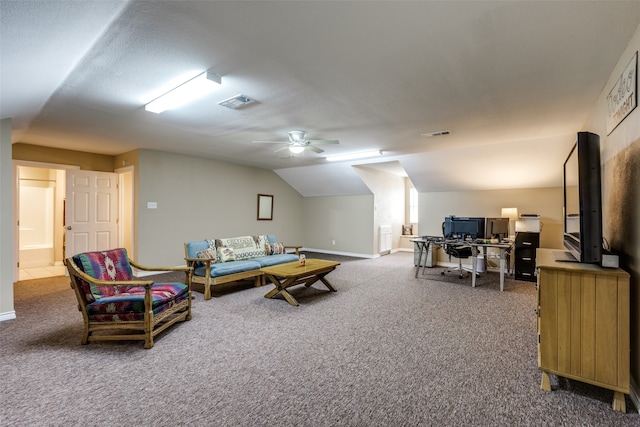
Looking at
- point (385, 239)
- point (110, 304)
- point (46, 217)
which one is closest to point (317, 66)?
point (110, 304)

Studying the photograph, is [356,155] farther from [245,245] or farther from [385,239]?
[385,239]

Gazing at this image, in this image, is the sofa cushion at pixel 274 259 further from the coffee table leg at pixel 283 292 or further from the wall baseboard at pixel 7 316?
the wall baseboard at pixel 7 316

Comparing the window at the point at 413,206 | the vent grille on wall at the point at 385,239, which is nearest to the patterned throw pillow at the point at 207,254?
the vent grille on wall at the point at 385,239

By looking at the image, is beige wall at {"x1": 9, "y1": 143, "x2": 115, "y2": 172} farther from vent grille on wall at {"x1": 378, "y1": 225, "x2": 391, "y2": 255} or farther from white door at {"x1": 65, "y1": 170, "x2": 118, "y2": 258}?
vent grille on wall at {"x1": 378, "y1": 225, "x2": 391, "y2": 255}

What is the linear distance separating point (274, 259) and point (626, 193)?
4.27m

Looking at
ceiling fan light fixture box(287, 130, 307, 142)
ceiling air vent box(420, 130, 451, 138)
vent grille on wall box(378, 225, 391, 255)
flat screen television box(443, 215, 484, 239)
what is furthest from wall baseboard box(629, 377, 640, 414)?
vent grille on wall box(378, 225, 391, 255)

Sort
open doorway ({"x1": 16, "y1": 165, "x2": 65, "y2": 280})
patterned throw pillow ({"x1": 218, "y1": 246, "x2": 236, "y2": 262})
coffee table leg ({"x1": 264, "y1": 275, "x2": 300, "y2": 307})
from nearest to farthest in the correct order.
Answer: coffee table leg ({"x1": 264, "y1": 275, "x2": 300, "y2": 307}) < patterned throw pillow ({"x1": 218, "y1": 246, "x2": 236, "y2": 262}) < open doorway ({"x1": 16, "y1": 165, "x2": 65, "y2": 280})

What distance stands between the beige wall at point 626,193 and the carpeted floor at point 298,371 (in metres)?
0.68

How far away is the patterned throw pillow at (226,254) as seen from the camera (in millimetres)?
4732

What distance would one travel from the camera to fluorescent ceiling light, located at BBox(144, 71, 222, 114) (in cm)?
263

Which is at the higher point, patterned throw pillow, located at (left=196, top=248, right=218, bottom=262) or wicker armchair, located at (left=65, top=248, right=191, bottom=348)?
patterned throw pillow, located at (left=196, top=248, right=218, bottom=262)

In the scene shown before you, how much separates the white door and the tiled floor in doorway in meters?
0.53

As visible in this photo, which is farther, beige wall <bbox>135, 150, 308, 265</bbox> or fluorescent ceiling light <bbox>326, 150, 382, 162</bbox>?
fluorescent ceiling light <bbox>326, 150, 382, 162</bbox>

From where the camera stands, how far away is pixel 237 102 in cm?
325
